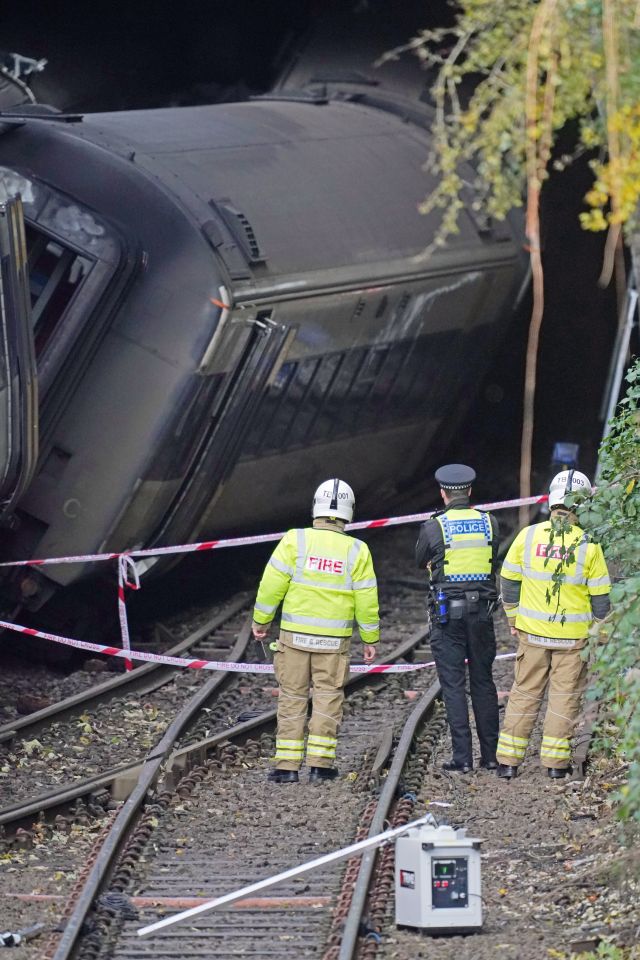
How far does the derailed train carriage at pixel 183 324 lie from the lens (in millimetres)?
11375

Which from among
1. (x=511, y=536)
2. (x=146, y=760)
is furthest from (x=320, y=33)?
(x=146, y=760)

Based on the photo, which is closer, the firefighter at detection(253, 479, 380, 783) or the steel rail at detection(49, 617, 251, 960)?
the steel rail at detection(49, 617, 251, 960)

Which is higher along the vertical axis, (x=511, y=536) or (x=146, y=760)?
(x=511, y=536)

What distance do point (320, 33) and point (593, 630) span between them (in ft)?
41.6

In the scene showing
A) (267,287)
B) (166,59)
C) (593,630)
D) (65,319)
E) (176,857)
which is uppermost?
(166,59)

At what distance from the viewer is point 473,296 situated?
14.6 metres

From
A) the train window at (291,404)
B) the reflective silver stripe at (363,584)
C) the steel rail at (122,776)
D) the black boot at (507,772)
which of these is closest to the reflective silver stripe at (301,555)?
the reflective silver stripe at (363,584)

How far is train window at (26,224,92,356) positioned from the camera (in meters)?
11.4

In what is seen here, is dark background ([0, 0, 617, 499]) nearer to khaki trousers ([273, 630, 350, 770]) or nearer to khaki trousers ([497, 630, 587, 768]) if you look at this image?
khaki trousers ([497, 630, 587, 768])

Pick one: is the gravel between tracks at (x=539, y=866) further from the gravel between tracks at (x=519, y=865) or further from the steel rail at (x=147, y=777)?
the steel rail at (x=147, y=777)

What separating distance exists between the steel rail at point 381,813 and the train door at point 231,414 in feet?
8.03

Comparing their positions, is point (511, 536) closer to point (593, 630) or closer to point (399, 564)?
point (399, 564)

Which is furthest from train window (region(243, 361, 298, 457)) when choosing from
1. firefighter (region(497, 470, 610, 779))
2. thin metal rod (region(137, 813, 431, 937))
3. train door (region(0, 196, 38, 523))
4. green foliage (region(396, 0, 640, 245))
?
green foliage (region(396, 0, 640, 245))

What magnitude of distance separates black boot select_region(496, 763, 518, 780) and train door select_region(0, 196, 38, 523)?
377cm
